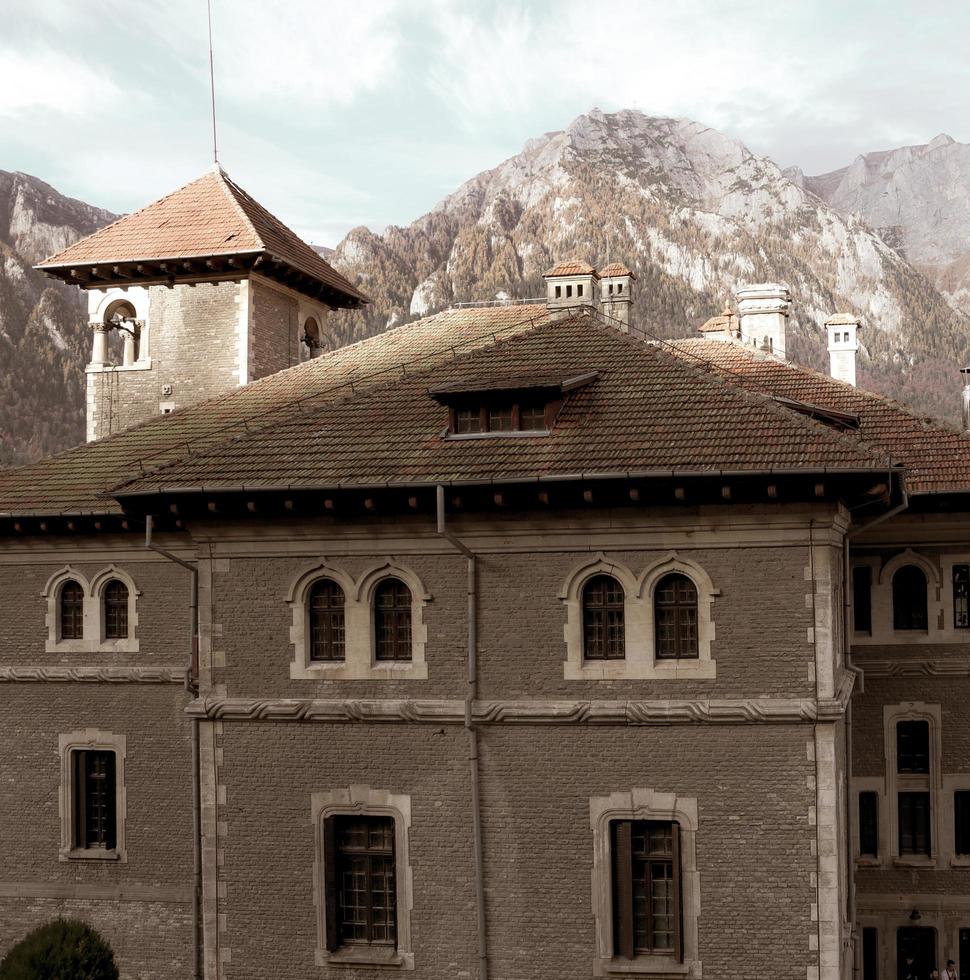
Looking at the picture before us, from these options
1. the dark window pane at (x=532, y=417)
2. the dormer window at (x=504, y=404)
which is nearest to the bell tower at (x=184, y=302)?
the dormer window at (x=504, y=404)

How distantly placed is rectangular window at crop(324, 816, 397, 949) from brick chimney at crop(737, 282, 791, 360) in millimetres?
21085

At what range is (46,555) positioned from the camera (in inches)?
910

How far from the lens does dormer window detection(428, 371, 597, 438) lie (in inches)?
709

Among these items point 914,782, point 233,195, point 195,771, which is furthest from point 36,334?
point 914,782

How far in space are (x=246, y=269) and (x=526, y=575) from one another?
45.8ft

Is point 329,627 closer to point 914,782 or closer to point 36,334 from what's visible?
point 914,782

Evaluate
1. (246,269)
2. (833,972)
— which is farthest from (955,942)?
(246,269)

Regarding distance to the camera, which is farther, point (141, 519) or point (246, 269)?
point (246, 269)

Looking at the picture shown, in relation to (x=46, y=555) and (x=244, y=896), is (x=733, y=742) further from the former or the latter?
(x=46, y=555)

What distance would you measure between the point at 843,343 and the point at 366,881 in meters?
20.8

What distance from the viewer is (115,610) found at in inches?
906

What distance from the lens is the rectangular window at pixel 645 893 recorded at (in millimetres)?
16984

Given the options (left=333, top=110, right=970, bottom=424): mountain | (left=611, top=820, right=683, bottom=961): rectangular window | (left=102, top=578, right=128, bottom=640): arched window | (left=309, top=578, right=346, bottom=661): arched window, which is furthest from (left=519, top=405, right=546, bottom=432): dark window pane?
(left=333, top=110, right=970, bottom=424): mountain

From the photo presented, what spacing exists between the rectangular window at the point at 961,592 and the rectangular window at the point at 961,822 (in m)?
3.27
